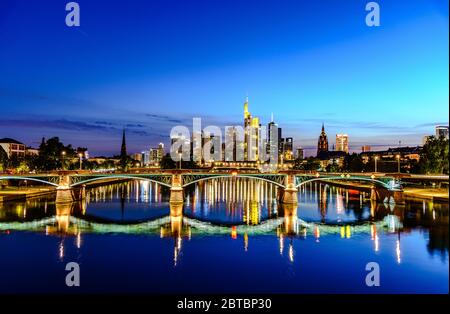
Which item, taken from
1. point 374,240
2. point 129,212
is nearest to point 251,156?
point 129,212

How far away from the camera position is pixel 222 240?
19875 millimetres

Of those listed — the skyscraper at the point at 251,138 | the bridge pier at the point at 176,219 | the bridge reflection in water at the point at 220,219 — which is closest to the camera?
the bridge reflection in water at the point at 220,219

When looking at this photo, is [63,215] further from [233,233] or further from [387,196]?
[387,196]

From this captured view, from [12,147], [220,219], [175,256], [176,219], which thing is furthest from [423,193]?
[12,147]

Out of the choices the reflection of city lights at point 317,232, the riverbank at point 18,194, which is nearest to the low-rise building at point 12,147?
the riverbank at point 18,194

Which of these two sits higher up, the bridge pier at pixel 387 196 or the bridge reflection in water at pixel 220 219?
the bridge pier at pixel 387 196

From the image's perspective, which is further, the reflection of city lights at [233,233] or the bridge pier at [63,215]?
the bridge pier at [63,215]

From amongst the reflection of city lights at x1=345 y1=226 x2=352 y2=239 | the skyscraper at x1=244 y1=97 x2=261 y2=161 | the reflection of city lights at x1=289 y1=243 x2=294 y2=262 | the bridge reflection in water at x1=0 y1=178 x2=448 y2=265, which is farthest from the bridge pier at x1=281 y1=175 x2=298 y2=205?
the skyscraper at x1=244 y1=97 x2=261 y2=161

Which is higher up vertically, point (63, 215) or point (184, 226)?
point (63, 215)

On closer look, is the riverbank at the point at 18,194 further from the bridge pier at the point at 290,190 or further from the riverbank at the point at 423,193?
the riverbank at the point at 423,193

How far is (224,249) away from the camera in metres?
18.0

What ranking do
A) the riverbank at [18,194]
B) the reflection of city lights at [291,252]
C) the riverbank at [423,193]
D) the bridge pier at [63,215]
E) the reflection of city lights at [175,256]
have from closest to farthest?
the reflection of city lights at [175,256], the reflection of city lights at [291,252], the bridge pier at [63,215], the riverbank at [423,193], the riverbank at [18,194]

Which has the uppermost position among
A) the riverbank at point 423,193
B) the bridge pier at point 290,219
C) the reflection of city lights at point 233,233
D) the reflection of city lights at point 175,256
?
the riverbank at point 423,193

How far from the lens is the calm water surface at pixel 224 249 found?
13.2m
